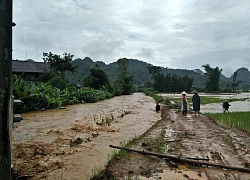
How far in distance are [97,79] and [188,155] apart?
3189 cm

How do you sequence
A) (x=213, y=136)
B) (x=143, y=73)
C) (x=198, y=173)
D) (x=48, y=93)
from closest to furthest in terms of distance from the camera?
(x=198, y=173), (x=213, y=136), (x=48, y=93), (x=143, y=73)

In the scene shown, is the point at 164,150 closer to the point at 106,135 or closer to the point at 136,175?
the point at 136,175

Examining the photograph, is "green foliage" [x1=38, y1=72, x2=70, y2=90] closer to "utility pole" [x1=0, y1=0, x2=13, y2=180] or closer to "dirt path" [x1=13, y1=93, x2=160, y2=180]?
"dirt path" [x1=13, y1=93, x2=160, y2=180]

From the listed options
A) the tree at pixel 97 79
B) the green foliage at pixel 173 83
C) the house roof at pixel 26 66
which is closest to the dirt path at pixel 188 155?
the house roof at pixel 26 66

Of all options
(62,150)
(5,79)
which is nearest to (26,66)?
(62,150)

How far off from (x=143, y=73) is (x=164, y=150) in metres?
88.3

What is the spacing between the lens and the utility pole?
201 cm

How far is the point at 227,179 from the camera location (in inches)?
163

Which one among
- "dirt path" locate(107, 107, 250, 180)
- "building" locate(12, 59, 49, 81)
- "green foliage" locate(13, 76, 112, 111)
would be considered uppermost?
"building" locate(12, 59, 49, 81)

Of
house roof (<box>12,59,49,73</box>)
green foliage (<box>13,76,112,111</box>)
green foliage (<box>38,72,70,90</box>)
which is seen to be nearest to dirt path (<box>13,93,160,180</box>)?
green foliage (<box>13,76,112,111</box>)

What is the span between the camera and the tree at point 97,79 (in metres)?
36.6

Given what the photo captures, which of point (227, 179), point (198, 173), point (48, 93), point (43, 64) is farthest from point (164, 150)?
point (43, 64)

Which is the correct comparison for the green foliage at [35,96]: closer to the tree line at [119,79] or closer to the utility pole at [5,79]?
the tree line at [119,79]

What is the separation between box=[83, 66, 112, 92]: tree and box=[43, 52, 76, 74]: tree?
11.1 ft
